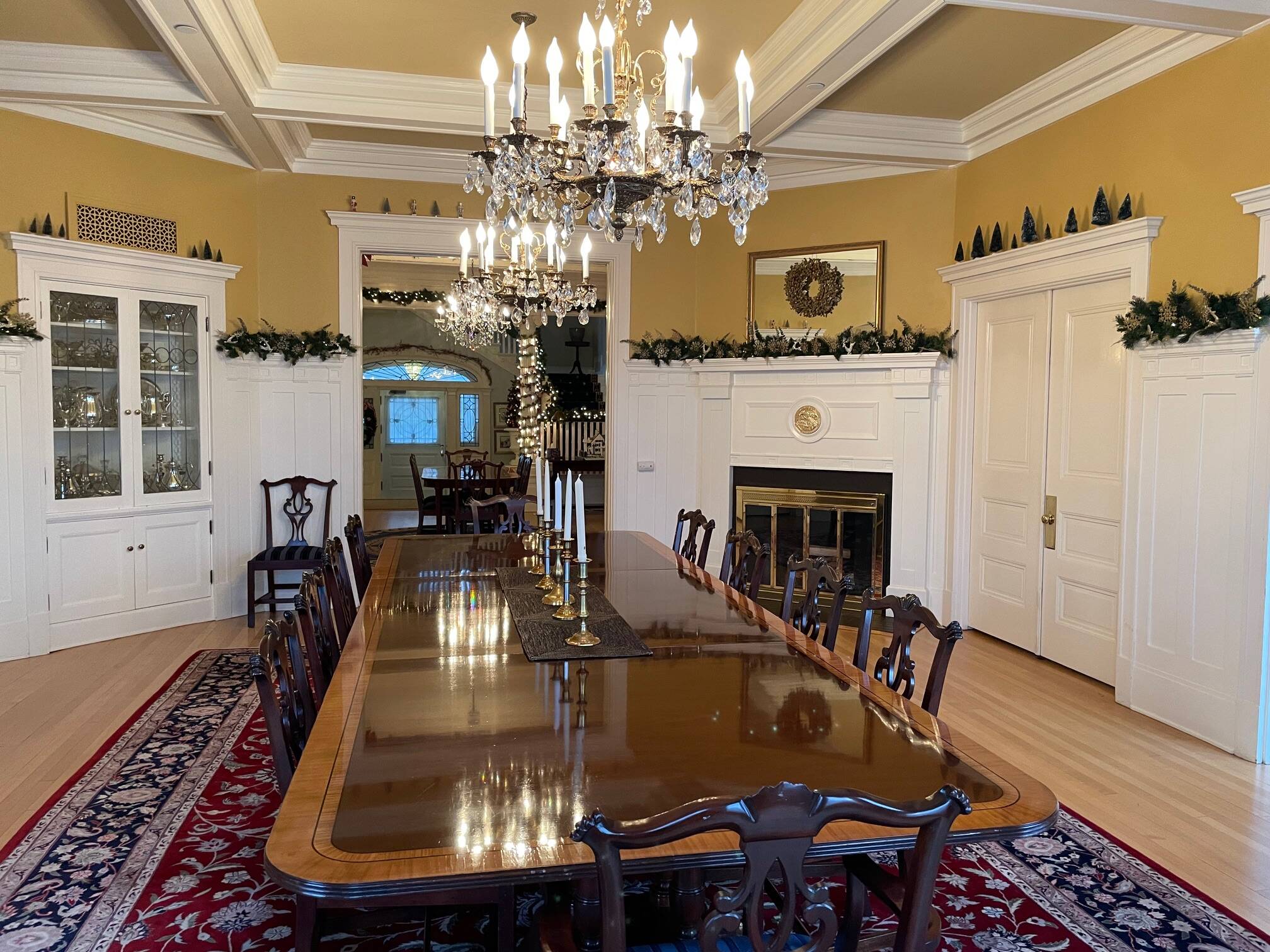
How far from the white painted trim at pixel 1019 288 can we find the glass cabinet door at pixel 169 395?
490 cm

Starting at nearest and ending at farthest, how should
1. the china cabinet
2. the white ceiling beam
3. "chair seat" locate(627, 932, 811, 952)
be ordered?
"chair seat" locate(627, 932, 811, 952) < the white ceiling beam < the china cabinet

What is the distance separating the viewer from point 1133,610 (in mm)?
4387

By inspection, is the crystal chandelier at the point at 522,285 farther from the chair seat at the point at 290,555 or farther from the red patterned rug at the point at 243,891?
the red patterned rug at the point at 243,891

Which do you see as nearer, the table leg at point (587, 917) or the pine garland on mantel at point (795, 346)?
the table leg at point (587, 917)

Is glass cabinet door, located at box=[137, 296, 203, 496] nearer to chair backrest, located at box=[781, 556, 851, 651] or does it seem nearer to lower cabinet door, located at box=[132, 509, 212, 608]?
lower cabinet door, located at box=[132, 509, 212, 608]

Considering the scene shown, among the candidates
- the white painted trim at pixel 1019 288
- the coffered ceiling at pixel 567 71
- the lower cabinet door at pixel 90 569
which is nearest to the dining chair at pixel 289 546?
the lower cabinet door at pixel 90 569

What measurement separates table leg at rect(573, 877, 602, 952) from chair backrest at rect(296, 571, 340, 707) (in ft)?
2.93

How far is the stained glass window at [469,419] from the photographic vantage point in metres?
15.1

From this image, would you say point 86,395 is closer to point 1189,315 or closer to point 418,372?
point 1189,315

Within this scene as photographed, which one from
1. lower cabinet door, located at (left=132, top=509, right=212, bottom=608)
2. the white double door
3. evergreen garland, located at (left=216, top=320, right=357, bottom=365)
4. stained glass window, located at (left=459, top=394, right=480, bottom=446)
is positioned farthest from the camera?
stained glass window, located at (left=459, top=394, right=480, bottom=446)

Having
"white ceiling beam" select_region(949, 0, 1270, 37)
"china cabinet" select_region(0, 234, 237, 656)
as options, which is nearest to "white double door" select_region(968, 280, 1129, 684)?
"white ceiling beam" select_region(949, 0, 1270, 37)

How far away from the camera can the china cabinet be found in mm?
5148

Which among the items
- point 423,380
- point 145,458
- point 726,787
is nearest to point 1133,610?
point 726,787

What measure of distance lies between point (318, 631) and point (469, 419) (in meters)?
12.7
